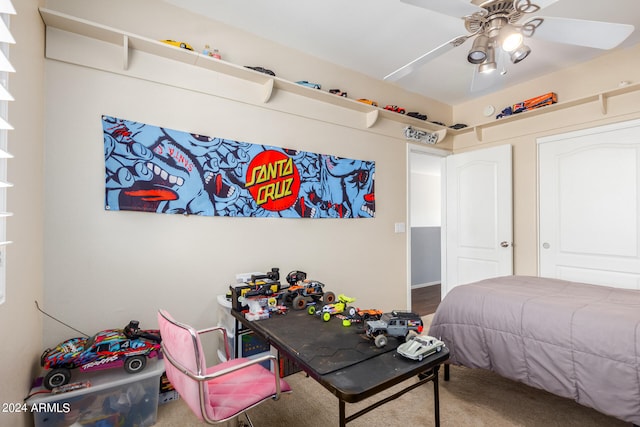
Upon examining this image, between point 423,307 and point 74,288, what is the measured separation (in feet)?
12.6

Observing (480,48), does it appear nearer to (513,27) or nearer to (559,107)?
(513,27)

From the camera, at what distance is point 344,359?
1.21 m

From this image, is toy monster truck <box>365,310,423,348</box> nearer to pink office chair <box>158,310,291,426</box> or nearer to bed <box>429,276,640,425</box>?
pink office chair <box>158,310,291,426</box>

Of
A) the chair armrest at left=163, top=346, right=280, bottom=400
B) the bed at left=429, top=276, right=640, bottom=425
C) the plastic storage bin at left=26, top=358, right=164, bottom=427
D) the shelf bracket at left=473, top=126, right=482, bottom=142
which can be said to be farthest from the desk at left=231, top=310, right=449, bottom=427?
the shelf bracket at left=473, top=126, right=482, bottom=142

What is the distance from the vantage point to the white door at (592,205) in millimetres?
2621

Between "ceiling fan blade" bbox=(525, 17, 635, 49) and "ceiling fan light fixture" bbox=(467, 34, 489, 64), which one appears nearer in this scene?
"ceiling fan blade" bbox=(525, 17, 635, 49)

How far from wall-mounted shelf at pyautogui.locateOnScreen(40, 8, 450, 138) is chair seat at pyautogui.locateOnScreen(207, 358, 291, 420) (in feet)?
6.44

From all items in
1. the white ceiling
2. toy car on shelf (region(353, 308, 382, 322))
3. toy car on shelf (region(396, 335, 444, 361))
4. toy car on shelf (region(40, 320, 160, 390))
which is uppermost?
the white ceiling

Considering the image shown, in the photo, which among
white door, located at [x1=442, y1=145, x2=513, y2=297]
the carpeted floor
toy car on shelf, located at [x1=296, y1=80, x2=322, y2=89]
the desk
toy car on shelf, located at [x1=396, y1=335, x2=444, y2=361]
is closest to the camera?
the desk

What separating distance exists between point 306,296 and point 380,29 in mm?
2157

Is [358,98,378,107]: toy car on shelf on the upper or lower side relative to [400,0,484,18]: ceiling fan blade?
upper

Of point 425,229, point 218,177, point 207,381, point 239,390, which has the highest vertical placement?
point 218,177

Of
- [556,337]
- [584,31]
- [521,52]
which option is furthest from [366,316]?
[584,31]

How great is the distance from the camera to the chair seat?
1226 mm
